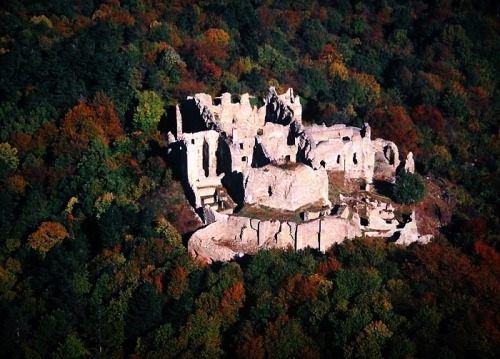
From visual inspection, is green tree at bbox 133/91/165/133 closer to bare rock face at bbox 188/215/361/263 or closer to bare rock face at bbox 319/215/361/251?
bare rock face at bbox 188/215/361/263

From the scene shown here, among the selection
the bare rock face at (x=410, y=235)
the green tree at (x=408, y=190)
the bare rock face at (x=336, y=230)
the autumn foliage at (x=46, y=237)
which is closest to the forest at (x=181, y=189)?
the autumn foliage at (x=46, y=237)

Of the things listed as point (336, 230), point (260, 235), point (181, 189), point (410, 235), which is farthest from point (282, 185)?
point (410, 235)

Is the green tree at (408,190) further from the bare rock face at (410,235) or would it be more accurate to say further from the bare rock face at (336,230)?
the bare rock face at (336,230)

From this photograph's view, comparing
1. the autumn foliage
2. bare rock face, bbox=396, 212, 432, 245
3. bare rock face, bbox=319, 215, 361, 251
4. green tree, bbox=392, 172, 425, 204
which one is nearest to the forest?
A: the autumn foliage

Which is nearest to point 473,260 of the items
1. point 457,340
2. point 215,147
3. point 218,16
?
point 457,340

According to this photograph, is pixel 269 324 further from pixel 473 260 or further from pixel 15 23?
pixel 15 23

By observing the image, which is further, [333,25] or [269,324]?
[333,25]

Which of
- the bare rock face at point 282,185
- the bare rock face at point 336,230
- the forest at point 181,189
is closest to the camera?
the forest at point 181,189
